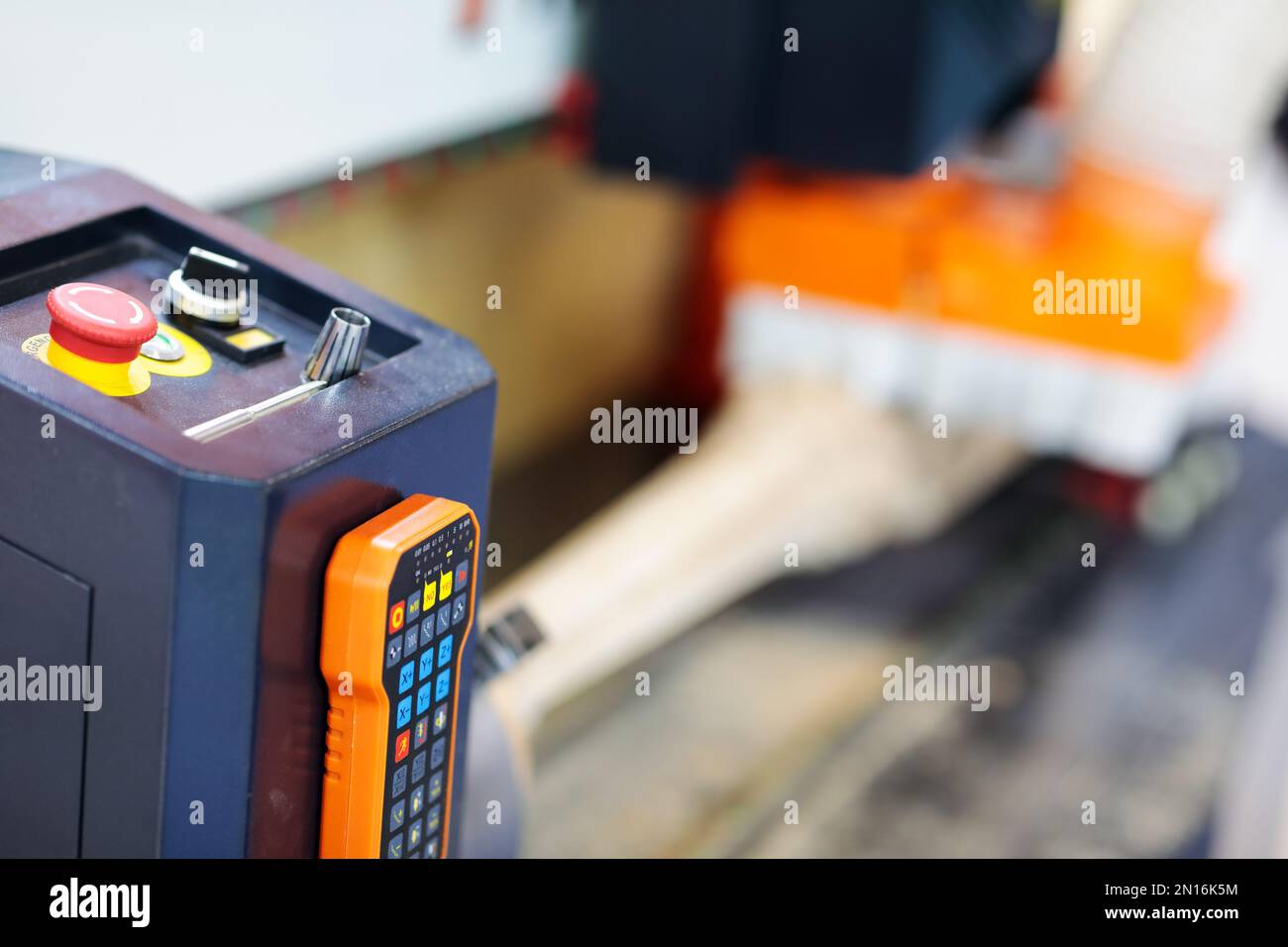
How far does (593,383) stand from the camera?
2326mm

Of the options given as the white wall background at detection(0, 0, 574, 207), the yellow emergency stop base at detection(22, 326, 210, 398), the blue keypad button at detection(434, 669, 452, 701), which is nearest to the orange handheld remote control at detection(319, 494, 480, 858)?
the blue keypad button at detection(434, 669, 452, 701)

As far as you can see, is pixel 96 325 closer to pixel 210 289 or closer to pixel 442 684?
pixel 210 289

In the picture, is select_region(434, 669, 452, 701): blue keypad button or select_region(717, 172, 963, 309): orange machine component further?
select_region(717, 172, 963, 309): orange machine component

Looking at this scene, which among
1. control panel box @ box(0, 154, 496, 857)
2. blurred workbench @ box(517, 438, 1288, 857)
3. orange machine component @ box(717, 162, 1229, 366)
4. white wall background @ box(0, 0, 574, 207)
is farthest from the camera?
orange machine component @ box(717, 162, 1229, 366)

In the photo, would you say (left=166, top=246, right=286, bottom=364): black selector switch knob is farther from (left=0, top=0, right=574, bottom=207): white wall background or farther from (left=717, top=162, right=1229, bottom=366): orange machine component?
(left=717, top=162, right=1229, bottom=366): orange machine component

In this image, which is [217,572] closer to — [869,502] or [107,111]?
[107,111]

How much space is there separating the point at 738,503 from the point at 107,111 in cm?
88

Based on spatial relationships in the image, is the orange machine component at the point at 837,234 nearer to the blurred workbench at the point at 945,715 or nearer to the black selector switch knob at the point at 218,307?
the blurred workbench at the point at 945,715

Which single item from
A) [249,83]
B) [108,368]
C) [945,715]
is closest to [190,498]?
[108,368]

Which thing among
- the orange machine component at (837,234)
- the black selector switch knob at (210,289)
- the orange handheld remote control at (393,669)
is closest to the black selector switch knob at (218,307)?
the black selector switch knob at (210,289)

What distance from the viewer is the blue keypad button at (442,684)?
700mm

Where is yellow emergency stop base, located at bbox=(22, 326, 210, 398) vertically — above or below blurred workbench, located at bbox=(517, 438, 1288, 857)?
above

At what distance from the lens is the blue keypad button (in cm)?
70

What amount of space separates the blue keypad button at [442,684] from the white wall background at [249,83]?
0.56 meters
